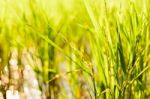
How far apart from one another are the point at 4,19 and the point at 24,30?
4.8 inches

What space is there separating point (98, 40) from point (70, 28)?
1.01 metres

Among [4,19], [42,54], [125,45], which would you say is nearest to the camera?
[125,45]

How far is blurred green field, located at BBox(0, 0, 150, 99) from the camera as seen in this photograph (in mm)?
1302

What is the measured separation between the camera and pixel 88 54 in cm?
196

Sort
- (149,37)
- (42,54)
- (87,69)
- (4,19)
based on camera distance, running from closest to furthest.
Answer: (87,69), (149,37), (42,54), (4,19)

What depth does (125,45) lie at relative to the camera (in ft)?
5.49

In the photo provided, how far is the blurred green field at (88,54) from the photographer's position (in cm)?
130

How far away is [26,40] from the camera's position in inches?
87.1

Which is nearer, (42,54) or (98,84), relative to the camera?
(98,84)

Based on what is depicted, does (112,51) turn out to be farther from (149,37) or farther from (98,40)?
(149,37)

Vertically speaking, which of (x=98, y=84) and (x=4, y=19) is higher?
(x=4, y=19)

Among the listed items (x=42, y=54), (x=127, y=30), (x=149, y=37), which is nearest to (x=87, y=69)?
(x=127, y=30)

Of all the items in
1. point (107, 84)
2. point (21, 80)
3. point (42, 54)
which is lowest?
point (107, 84)

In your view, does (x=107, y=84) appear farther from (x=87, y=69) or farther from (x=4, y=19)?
(x=4, y=19)
